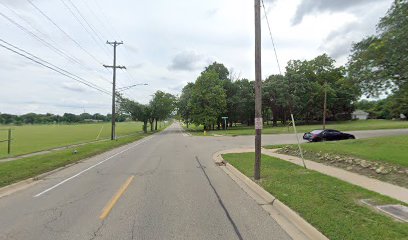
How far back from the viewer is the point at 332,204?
716 centimetres

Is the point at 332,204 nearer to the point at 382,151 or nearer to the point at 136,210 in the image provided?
the point at 136,210

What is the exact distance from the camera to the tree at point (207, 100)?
65.3m

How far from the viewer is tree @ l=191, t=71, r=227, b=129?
6531cm

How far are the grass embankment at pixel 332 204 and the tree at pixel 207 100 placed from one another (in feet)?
175

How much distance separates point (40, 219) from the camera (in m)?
6.73

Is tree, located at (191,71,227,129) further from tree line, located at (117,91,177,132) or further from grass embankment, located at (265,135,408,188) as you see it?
grass embankment, located at (265,135,408,188)

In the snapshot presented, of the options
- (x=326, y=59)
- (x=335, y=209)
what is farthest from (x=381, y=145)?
(x=326, y=59)

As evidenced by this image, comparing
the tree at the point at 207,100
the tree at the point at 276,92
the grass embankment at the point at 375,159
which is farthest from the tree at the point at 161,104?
the grass embankment at the point at 375,159

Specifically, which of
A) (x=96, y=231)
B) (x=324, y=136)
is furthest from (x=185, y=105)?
(x=96, y=231)

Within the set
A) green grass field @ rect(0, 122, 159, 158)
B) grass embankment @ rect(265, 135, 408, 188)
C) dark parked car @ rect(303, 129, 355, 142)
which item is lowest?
green grass field @ rect(0, 122, 159, 158)

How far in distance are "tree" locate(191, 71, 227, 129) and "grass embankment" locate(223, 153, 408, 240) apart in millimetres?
53367

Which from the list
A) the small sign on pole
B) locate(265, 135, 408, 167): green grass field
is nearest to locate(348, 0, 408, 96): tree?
locate(265, 135, 408, 167): green grass field

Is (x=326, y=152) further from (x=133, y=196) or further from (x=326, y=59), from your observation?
(x=326, y=59)

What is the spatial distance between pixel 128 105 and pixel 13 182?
2292 inches
